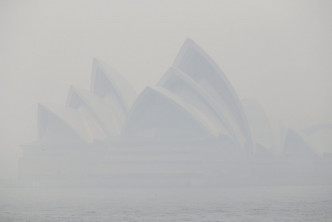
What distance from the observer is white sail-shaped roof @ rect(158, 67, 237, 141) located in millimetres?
69625

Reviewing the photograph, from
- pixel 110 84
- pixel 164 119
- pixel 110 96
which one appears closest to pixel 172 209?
pixel 164 119

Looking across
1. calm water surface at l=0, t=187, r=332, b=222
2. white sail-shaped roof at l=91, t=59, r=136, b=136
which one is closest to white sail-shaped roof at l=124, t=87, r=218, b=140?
white sail-shaped roof at l=91, t=59, r=136, b=136

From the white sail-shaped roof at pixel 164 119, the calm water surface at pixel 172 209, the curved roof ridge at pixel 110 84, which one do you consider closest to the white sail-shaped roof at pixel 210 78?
the white sail-shaped roof at pixel 164 119

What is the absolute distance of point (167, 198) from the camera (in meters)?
53.1

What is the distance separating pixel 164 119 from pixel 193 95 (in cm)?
444

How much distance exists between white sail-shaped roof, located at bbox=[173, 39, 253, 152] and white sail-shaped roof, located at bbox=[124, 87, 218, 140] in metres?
2.44

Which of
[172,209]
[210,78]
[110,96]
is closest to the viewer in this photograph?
[172,209]

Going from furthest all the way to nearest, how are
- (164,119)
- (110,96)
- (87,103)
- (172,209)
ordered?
(110,96)
(87,103)
(164,119)
(172,209)

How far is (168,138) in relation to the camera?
72062 millimetres

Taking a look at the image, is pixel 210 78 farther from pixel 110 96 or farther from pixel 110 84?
pixel 110 96

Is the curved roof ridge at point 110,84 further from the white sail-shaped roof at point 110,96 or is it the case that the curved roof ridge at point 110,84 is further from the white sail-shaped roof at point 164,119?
the white sail-shaped roof at point 164,119

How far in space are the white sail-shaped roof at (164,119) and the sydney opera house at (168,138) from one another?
0.10m

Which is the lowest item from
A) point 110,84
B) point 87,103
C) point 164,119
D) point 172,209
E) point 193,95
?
point 172,209

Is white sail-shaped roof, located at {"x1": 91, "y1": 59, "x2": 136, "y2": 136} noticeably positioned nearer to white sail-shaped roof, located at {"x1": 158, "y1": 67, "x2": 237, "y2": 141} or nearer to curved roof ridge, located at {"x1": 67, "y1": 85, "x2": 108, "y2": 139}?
curved roof ridge, located at {"x1": 67, "y1": 85, "x2": 108, "y2": 139}
